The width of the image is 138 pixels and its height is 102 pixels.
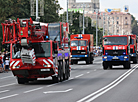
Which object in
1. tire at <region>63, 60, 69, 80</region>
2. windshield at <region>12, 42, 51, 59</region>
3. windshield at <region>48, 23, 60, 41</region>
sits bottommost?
tire at <region>63, 60, 69, 80</region>

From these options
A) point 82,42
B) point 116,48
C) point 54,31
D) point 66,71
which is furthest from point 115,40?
point 54,31

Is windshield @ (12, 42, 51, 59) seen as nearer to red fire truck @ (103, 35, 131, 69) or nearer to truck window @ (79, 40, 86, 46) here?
red fire truck @ (103, 35, 131, 69)

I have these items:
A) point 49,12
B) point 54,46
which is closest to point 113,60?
point 54,46

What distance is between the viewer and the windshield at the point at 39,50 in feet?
77.4

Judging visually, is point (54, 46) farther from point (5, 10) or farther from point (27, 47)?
point (5, 10)

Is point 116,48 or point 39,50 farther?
point 116,48

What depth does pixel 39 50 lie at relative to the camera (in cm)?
2366

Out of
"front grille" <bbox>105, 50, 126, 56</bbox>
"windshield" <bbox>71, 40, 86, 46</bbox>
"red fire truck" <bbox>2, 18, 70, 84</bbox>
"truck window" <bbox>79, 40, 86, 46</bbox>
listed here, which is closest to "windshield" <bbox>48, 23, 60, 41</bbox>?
"red fire truck" <bbox>2, 18, 70, 84</bbox>

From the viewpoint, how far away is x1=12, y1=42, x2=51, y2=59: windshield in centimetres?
2359

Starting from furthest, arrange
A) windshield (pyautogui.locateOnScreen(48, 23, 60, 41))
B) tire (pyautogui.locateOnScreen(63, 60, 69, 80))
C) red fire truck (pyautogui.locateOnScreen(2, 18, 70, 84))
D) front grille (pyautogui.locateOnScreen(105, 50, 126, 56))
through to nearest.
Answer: front grille (pyautogui.locateOnScreen(105, 50, 126, 56)) < tire (pyautogui.locateOnScreen(63, 60, 69, 80)) < windshield (pyautogui.locateOnScreen(48, 23, 60, 41)) < red fire truck (pyautogui.locateOnScreen(2, 18, 70, 84))

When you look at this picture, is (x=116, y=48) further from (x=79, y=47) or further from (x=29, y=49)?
(x=29, y=49)

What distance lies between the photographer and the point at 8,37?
23359 millimetres

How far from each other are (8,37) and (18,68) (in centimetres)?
165

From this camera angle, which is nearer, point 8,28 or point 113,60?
point 8,28
